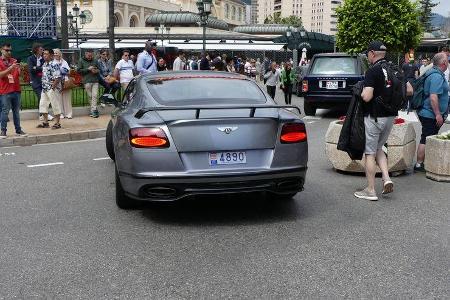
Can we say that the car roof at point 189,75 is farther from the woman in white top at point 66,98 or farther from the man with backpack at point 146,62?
the man with backpack at point 146,62

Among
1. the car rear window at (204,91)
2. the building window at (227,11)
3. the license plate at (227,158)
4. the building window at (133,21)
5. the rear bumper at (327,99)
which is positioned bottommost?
the rear bumper at (327,99)

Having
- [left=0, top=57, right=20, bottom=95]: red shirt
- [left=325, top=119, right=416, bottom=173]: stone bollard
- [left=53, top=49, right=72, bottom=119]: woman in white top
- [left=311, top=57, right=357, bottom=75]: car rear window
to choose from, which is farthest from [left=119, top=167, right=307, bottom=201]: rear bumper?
[left=311, top=57, right=357, bottom=75]: car rear window

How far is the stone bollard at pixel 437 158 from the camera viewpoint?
7.54m

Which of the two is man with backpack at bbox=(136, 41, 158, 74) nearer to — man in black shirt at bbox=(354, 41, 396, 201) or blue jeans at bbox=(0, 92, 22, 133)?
blue jeans at bbox=(0, 92, 22, 133)

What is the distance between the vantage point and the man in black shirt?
6.30 metres

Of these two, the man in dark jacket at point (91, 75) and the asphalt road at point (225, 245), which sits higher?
the man in dark jacket at point (91, 75)

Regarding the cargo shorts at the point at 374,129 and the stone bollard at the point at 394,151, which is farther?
the stone bollard at the point at 394,151

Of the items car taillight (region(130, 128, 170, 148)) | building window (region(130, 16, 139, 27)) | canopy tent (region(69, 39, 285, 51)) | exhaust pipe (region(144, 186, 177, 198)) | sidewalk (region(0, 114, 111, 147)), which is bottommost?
sidewalk (region(0, 114, 111, 147))

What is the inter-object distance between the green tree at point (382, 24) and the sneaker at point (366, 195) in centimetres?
1959

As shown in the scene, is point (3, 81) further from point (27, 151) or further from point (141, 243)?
point (141, 243)

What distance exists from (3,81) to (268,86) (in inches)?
394

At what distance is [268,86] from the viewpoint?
18.8m

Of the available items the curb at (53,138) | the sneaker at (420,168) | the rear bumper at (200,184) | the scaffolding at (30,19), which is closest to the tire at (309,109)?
the curb at (53,138)

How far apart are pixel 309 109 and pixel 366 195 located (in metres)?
10.3
